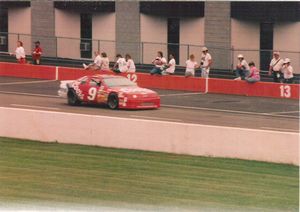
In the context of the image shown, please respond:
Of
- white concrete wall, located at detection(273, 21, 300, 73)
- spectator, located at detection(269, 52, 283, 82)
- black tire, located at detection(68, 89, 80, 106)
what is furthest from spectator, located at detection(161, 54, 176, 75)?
black tire, located at detection(68, 89, 80, 106)

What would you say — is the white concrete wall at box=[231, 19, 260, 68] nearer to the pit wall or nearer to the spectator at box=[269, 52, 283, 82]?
the pit wall

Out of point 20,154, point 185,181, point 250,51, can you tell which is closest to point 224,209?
point 185,181

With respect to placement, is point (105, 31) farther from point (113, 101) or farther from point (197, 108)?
point (113, 101)

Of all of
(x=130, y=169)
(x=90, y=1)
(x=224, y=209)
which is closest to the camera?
(x=224, y=209)

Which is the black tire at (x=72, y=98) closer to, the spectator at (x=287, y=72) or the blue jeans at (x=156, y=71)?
the blue jeans at (x=156, y=71)

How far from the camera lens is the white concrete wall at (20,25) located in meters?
46.7

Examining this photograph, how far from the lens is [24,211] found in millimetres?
12656

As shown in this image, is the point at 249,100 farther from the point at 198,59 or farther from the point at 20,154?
the point at 20,154

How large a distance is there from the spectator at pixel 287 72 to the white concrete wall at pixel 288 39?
5.74 ft

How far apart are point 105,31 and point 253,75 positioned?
518 inches

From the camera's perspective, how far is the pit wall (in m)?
33.3

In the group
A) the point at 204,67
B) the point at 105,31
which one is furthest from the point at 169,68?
the point at 105,31

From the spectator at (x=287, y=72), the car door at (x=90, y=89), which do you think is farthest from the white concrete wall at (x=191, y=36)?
the car door at (x=90, y=89)

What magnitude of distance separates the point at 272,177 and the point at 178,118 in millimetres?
10814
